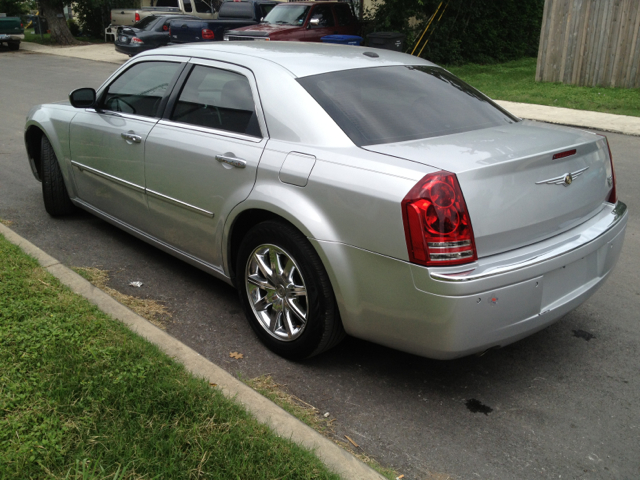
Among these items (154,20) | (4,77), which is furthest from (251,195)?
(154,20)

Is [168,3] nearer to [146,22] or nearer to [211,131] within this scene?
[146,22]

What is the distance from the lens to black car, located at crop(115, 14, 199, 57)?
1988 centimetres

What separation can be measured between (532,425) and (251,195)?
71.9 inches

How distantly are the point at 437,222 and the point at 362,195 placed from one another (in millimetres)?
382

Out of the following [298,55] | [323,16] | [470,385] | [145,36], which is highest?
[323,16]

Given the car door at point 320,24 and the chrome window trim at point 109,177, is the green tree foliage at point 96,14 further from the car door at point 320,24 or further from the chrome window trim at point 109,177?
the chrome window trim at point 109,177

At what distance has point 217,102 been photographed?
13.2ft

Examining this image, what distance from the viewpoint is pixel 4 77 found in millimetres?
17531

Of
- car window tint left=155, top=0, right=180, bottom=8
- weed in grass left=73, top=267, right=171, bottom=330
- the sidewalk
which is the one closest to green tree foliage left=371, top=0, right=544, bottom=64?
the sidewalk

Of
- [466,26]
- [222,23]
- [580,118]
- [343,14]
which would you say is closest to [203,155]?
[580,118]

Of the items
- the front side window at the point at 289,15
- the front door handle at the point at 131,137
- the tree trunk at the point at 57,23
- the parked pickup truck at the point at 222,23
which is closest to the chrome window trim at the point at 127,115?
the front door handle at the point at 131,137

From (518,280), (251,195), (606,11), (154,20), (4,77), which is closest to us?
(518,280)

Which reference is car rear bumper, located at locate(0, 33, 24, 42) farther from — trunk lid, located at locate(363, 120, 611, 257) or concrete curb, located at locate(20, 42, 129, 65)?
trunk lid, located at locate(363, 120, 611, 257)

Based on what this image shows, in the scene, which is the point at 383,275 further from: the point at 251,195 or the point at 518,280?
the point at 251,195
